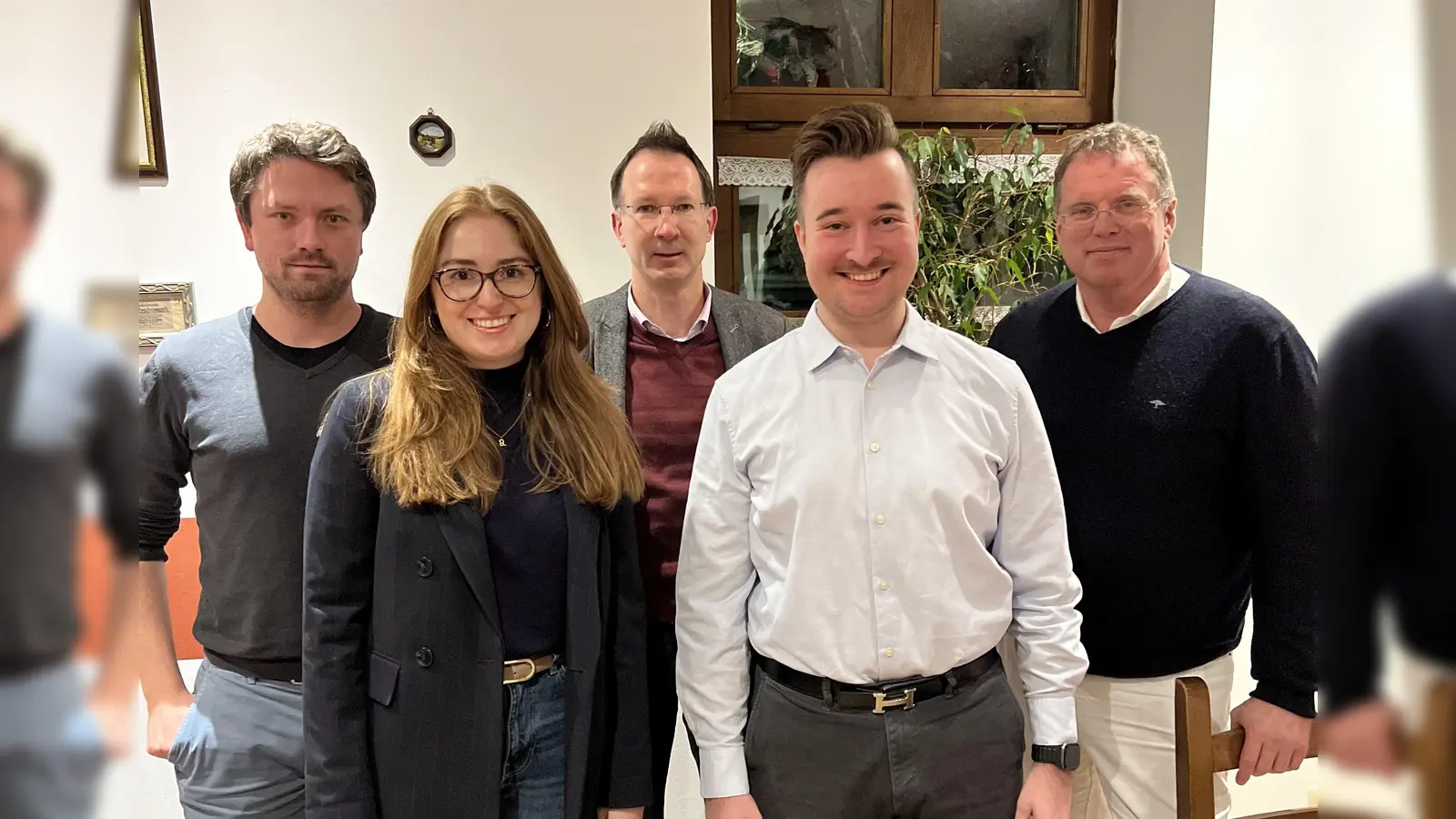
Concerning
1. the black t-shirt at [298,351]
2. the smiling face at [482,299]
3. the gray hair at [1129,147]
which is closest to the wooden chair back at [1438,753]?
the smiling face at [482,299]

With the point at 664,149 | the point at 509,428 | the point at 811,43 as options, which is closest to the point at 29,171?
the point at 509,428

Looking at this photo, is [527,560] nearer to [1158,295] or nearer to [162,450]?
[162,450]

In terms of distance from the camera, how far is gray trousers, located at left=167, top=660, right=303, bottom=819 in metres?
1.57

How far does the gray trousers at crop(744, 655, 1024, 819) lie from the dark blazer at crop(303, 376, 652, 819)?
17.1 inches

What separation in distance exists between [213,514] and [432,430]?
487mm

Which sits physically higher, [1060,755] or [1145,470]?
[1145,470]

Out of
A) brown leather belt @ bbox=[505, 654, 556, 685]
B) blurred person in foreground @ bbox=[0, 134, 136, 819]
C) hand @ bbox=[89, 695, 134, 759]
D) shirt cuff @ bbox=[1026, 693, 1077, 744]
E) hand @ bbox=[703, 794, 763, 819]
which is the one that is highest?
blurred person in foreground @ bbox=[0, 134, 136, 819]

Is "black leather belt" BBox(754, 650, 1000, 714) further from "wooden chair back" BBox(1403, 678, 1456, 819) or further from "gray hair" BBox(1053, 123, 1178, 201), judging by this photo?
"wooden chair back" BBox(1403, 678, 1456, 819)

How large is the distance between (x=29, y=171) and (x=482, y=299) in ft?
4.45

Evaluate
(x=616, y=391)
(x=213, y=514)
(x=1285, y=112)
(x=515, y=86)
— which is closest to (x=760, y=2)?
(x=515, y=86)

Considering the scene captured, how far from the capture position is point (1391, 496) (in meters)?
0.13

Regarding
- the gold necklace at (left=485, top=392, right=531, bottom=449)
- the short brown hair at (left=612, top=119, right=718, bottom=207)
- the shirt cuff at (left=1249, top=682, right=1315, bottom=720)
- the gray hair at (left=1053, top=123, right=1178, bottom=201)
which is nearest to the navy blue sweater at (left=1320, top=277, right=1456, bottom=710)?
the gold necklace at (left=485, top=392, right=531, bottom=449)

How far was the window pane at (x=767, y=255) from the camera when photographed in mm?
3068

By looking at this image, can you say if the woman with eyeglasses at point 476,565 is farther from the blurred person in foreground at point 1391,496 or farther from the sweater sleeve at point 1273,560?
the blurred person in foreground at point 1391,496
